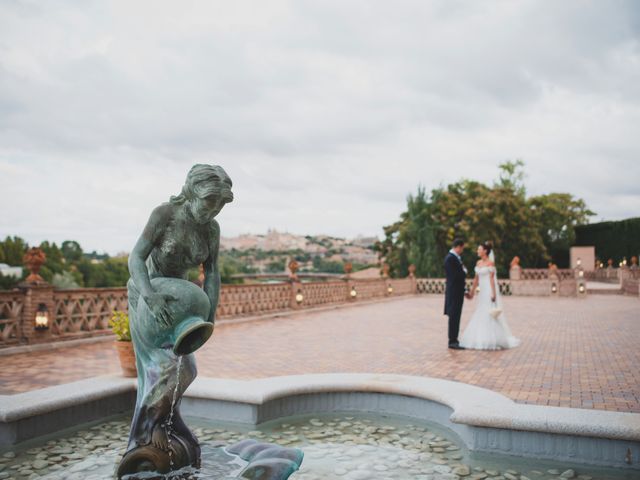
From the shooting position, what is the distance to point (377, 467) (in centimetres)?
396

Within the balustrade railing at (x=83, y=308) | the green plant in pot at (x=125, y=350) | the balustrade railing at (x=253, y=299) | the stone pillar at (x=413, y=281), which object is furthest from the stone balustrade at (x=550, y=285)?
the green plant in pot at (x=125, y=350)

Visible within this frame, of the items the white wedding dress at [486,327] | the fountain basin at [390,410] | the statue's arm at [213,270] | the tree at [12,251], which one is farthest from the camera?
Result: the tree at [12,251]

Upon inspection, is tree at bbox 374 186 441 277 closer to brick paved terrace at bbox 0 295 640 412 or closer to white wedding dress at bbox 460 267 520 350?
brick paved terrace at bbox 0 295 640 412

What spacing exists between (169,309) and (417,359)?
239 inches

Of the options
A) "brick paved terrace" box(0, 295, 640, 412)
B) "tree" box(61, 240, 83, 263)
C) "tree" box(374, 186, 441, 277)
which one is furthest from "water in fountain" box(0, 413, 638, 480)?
"tree" box(61, 240, 83, 263)

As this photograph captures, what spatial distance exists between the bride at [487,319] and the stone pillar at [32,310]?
26.0ft

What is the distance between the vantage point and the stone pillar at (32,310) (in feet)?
31.0

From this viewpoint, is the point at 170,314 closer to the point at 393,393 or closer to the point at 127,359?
the point at 393,393

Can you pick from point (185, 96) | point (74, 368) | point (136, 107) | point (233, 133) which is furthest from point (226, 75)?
point (74, 368)

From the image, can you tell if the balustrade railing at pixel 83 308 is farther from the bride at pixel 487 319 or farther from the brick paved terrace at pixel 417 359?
the bride at pixel 487 319

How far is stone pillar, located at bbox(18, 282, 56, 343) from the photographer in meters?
9.45

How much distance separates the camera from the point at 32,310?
9492 mm

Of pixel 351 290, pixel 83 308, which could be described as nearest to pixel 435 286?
pixel 351 290

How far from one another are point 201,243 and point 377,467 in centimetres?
221
